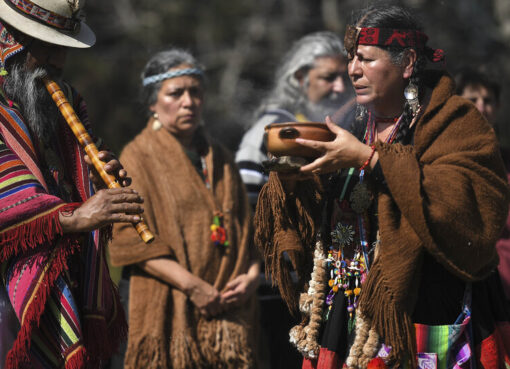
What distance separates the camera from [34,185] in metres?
3.00

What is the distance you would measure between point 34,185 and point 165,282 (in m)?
1.57

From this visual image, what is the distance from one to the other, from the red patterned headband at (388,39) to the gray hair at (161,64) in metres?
2.05

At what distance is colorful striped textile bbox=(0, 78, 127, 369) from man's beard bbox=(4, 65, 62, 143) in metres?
0.06

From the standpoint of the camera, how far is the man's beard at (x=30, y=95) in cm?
316

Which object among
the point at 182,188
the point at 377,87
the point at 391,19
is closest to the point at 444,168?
the point at 377,87

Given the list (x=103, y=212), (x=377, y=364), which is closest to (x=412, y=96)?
(x=377, y=364)

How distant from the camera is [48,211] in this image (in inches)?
116

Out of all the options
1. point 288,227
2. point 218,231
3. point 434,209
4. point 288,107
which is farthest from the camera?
point 288,107

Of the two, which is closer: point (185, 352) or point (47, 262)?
point (47, 262)

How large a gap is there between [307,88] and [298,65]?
210mm

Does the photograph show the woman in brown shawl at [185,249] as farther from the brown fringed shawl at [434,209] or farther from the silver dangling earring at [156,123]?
the brown fringed shawl at [434,209]

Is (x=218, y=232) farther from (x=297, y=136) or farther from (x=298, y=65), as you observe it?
(x=297, y=136)

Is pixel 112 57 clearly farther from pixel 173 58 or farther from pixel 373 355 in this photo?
pixel 373 355

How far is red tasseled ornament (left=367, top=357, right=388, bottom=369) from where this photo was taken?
286 cm
